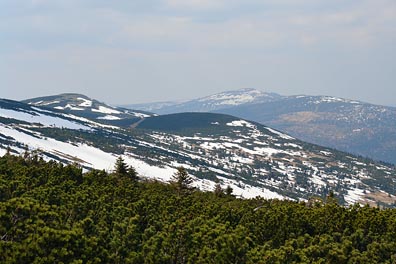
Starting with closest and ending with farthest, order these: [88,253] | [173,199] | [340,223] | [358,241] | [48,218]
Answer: [88,253]
[48,218]
[358,241]
[340,223]
[173,199]

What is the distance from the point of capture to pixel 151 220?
148 feet

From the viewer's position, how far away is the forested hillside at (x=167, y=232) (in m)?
28.1

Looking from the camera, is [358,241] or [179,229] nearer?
[179,229]

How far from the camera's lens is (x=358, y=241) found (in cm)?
4259

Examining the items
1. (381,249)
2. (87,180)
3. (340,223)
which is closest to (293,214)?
(340,223)

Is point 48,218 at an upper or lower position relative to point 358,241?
upper

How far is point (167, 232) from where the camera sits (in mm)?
38500

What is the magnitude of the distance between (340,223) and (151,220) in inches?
804

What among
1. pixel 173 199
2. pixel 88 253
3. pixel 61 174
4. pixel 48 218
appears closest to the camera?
pixel 88 253

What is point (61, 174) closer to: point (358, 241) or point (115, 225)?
point (115, 225)

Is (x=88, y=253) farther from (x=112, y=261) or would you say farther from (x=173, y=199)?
(x=173, y=199)

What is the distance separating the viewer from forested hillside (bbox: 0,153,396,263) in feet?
92.3

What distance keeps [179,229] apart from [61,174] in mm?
39662

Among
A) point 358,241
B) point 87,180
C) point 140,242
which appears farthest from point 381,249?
point 87,180
